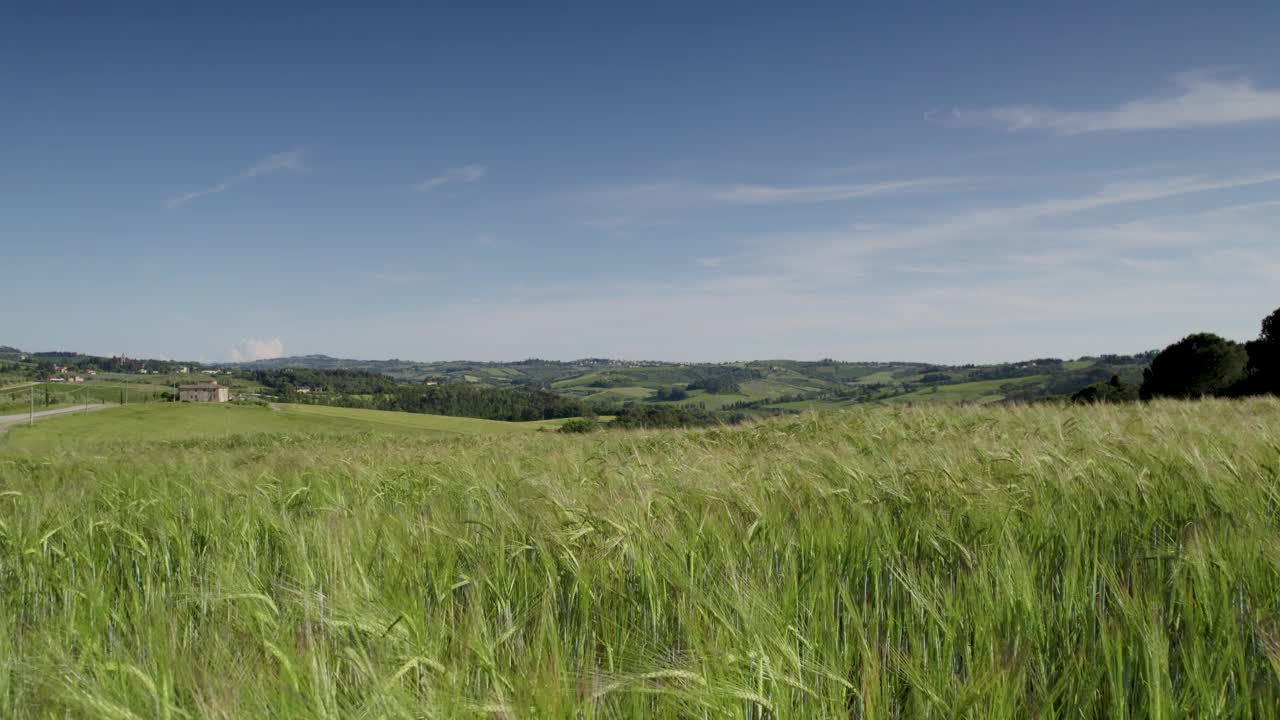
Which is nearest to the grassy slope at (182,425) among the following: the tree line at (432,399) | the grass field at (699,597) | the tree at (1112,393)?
the tree at (1112,393)

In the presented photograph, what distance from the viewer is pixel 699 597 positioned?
5.63ft

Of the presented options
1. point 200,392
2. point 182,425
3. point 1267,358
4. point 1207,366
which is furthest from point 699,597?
point 200,392

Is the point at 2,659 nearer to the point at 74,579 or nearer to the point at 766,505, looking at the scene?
the point at 74,579

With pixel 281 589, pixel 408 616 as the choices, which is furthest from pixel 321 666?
pixel 281 589

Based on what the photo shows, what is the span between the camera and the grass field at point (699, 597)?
1295 millimetres

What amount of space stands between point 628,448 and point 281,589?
5.35m

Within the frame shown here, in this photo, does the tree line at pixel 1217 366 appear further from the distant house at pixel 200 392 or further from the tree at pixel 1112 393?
the distant house at pixel 200 392

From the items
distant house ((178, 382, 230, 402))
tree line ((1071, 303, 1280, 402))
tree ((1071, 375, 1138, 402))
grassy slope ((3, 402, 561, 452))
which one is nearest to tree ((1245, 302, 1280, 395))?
tree line ((1071, 303, 1280, 402))

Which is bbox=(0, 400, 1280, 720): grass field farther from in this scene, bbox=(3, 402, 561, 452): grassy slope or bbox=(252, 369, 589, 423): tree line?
bbox=(252, 369, 589, 423): tree line

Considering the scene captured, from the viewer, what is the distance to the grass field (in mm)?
1295

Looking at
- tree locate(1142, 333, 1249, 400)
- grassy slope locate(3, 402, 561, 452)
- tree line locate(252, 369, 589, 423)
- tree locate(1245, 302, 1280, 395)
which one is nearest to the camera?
tree locate(1245, 302, 1280, 395)

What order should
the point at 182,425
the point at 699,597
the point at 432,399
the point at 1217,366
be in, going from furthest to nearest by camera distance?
the point at 432,399 → the point at 182,425 → the point at 1217,366 → the point at 699,597

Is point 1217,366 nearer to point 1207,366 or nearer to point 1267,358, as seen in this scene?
point 1207,366

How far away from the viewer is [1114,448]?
12.8ft
